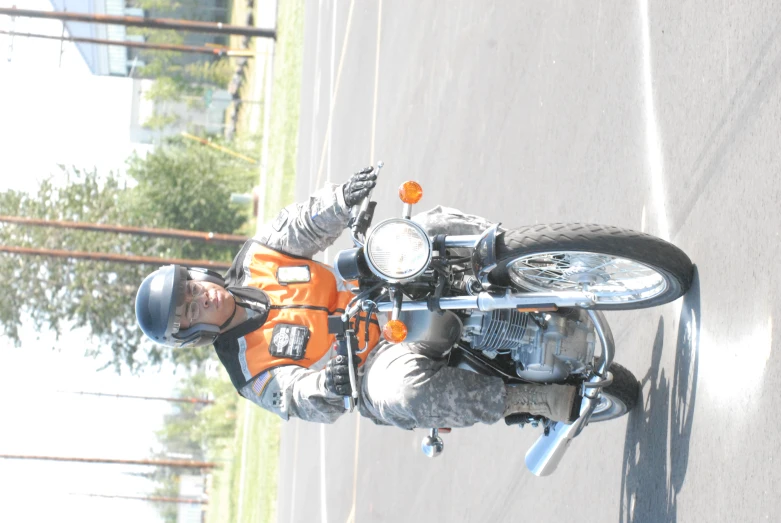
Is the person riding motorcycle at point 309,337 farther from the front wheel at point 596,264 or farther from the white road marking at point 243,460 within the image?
the white road marking at point 243,460

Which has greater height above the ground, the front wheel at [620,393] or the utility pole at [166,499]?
the front wheel at [620,393]

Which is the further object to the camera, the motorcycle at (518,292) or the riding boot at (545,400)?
the riding boot at (545,400)

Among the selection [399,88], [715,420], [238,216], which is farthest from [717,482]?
[238,216]

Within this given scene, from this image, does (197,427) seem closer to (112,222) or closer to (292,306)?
(112,222)

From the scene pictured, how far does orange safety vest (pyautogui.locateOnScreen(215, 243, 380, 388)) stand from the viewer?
6562 millimetres

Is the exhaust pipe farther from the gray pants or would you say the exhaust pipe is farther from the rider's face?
the rider's face

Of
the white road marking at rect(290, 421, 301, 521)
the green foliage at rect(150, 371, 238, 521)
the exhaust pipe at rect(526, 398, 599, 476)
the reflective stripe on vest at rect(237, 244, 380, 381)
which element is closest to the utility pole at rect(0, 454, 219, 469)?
the green foliage at rect(150, 371, 238, 521)

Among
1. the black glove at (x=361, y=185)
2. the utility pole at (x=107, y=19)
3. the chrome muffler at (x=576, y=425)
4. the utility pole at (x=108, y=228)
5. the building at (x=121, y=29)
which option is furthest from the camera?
the building at (x=121, y=29)

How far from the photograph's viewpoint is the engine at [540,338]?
5562 mm

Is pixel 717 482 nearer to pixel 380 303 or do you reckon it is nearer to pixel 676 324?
pixel 676 324

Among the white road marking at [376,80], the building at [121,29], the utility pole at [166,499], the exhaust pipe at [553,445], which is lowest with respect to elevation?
the utility pole at [166,499]

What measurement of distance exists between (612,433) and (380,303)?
1.88 meters

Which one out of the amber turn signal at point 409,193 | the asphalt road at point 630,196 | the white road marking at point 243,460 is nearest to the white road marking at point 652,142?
the asphalt road at point 630,196

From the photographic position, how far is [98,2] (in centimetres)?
5441
